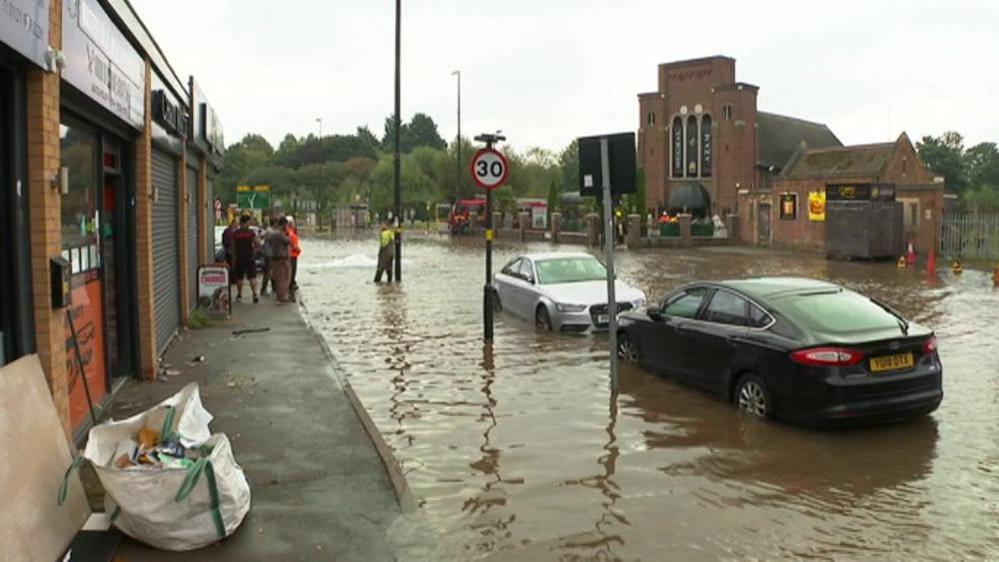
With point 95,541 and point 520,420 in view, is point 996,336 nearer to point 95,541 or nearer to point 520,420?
point 520,420

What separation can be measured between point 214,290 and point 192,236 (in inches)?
77.8

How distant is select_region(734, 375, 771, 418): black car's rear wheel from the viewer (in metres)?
8.48

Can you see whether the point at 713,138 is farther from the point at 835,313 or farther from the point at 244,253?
the point at 835,313

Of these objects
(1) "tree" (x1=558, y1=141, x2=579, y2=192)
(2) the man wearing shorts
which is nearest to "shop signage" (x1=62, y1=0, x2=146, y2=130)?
(2) the man wearing shorts

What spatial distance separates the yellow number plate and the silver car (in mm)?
5620

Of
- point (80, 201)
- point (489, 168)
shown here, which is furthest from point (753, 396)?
point (80, 201)

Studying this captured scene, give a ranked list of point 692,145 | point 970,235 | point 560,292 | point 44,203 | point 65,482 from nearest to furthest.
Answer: point 65,482, point 44,203, point 560,292, point 970,235, point 692,145

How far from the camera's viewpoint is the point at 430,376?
1106 centimetres

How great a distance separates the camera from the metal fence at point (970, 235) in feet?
112

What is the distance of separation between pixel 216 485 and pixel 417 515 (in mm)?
1365

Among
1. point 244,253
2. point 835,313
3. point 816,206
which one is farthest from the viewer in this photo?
point 816,206

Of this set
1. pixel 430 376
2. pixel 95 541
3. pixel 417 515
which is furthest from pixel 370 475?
pixel 430 376

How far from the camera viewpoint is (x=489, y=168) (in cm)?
1312

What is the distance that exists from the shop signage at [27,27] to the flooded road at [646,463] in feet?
12.1
